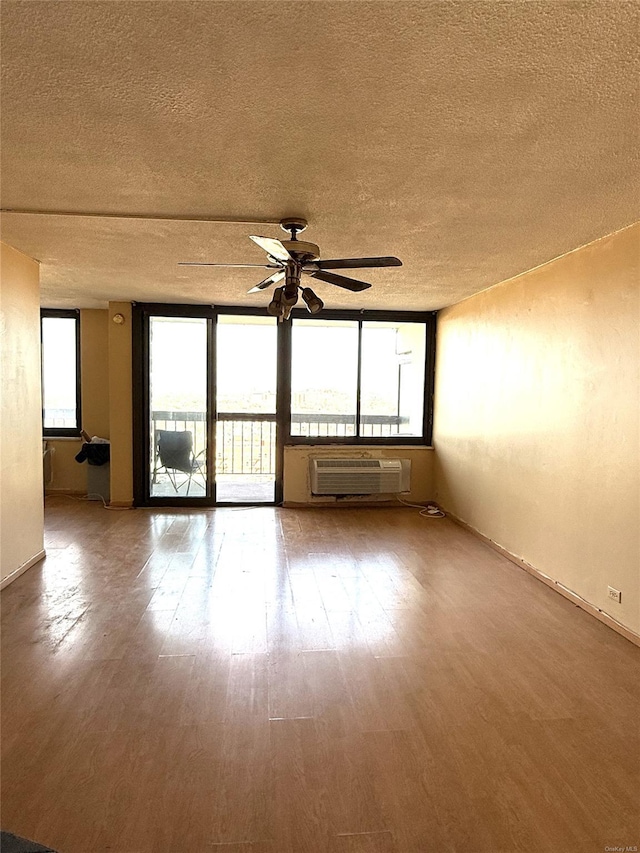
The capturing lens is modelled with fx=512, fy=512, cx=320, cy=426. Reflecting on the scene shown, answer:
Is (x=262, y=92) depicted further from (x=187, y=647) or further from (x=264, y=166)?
(x=187, y=647)

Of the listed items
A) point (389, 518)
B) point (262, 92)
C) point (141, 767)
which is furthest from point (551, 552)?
point (262, 92)

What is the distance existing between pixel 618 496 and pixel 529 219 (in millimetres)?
1689

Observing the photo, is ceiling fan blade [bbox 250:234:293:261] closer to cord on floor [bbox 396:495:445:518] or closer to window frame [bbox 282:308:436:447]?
window frame [bbox 282:308:436:447]

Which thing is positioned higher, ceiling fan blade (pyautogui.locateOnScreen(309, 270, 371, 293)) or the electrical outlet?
ceiling fan blade (pyautogui.locateOnScreen(309, 270, 371, 293))

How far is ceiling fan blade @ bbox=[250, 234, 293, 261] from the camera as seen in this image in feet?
8.13

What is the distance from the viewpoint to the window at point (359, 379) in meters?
6.34

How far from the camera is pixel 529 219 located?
2.84 meters

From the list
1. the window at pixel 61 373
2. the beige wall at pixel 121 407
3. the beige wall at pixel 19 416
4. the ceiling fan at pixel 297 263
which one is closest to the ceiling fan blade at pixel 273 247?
the ceiling fan at pixel 297 263

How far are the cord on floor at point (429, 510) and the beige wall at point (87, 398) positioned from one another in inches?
159

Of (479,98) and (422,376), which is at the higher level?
(479,98)

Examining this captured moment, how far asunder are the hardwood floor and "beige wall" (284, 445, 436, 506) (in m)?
2.12

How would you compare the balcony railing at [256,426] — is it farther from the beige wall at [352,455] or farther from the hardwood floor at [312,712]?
the hardwood floor at [312,712]

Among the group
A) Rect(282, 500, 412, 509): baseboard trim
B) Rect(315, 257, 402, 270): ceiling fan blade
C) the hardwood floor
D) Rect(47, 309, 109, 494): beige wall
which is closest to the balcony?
Rect(282, 500, 412, 509): baseboard trim

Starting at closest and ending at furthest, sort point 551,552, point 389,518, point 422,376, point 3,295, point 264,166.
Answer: point 264,166
point 3,295
point 551,552
point 389,518
point 422,376
